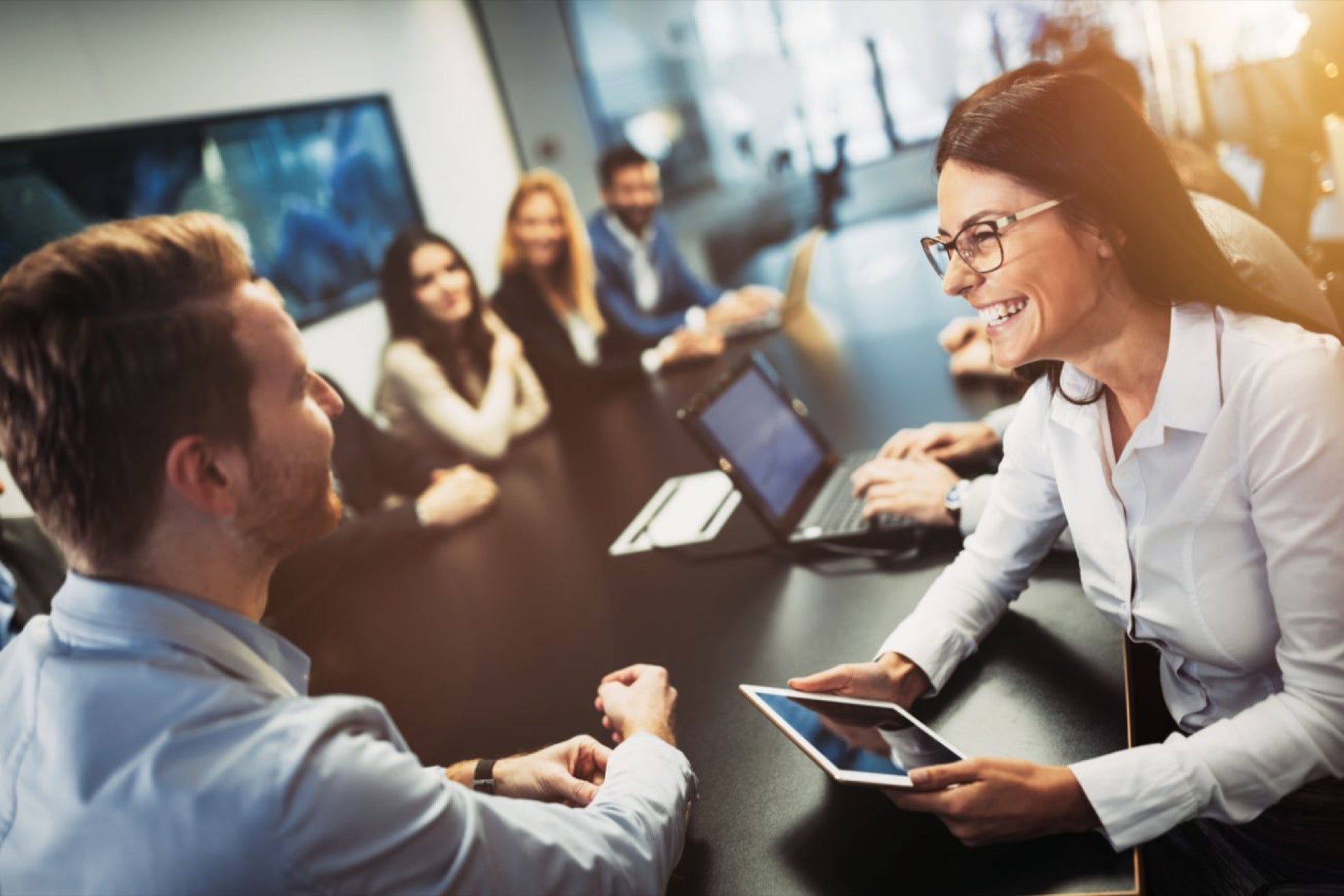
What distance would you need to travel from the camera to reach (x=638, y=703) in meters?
1.21

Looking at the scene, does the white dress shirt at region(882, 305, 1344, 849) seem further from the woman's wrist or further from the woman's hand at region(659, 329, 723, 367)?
the woman's hand at region(659, 329, 723, 367)

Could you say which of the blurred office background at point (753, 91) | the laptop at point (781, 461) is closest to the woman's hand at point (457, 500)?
the laptop at point (781, 461)

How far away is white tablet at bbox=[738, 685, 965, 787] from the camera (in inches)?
37.7

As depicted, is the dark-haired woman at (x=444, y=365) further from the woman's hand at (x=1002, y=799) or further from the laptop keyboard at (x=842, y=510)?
the woman's hand at (x=1002, y=799)

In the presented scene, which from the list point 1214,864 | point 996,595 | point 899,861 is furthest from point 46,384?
point 1214,864

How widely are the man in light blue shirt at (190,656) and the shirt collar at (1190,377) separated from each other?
0.67 meters

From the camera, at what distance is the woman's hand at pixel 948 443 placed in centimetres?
182

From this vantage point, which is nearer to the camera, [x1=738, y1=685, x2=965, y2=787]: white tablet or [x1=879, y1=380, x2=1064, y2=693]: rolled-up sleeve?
[x1=738, y1=685, x2=965, y2=787]: white tablet

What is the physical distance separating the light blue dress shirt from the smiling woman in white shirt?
0.41 meters

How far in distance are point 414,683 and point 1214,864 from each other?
1149mm

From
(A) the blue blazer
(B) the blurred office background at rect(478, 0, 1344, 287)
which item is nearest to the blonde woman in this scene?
(A) the blue blazer

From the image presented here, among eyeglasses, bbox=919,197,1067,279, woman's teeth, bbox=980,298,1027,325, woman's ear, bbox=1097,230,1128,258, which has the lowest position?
woman's teeth, bbox=980,298,1027,325

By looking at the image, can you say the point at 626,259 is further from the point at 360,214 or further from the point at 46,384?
the point at 46,384

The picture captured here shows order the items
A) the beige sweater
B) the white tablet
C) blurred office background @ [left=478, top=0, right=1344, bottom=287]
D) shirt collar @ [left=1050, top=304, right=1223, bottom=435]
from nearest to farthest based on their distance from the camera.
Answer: the white tablet
shirt collar @ [left=1050, top=304, right=1223, bottom=435]
the beige sweater
blurred office background @ [left=478, top=0, right=1344, bottom=287]
